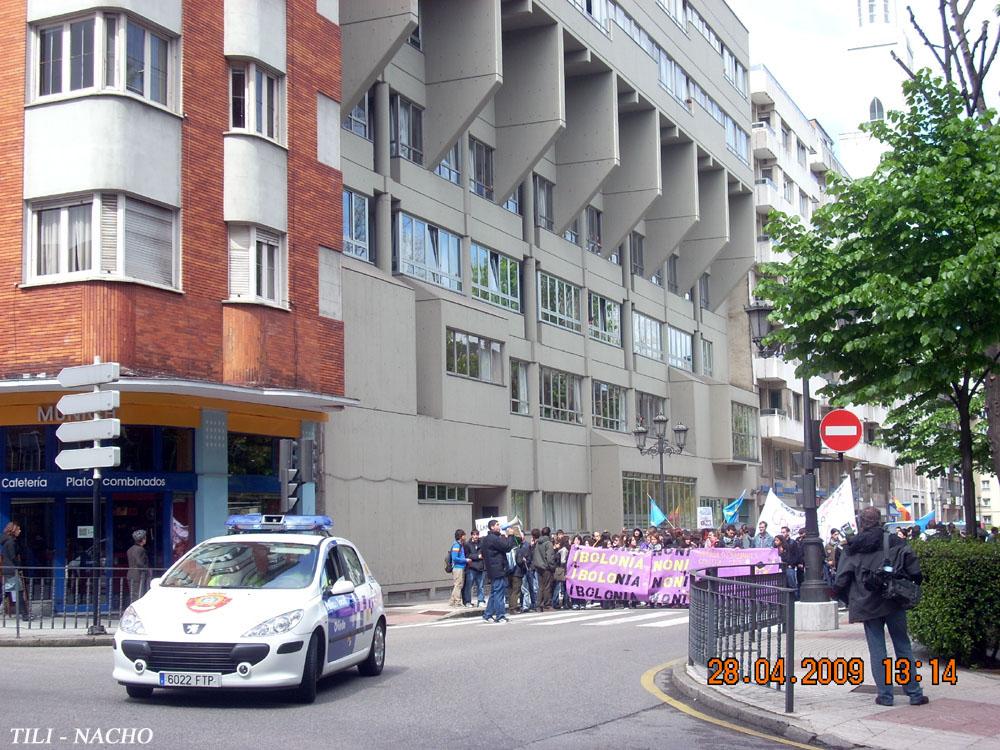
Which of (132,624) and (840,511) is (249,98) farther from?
(840,511)

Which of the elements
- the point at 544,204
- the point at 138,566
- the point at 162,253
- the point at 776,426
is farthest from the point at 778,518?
the point at 776,426

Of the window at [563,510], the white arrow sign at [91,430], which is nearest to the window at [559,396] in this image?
the window at [563,510]

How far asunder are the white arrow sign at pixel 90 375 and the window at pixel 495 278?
1920cm

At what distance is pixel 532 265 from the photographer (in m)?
40.7

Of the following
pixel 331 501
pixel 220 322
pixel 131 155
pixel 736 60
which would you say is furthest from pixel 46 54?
pixel 736 60

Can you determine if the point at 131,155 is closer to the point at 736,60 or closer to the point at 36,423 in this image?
the point at 36,423

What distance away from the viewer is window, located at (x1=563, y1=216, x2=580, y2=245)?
44469 millimetres

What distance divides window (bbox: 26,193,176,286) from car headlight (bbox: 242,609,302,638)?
38.3 feet

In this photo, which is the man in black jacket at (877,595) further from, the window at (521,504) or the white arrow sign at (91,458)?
the window at (521,504)

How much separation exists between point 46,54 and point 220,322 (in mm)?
5513

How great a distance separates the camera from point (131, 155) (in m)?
21.7

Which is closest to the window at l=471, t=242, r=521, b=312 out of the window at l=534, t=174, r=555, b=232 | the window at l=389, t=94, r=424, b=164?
the window at l=534, t=174, r=555, b=232

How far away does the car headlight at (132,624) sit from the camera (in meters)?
10.9

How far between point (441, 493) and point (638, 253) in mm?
20869
